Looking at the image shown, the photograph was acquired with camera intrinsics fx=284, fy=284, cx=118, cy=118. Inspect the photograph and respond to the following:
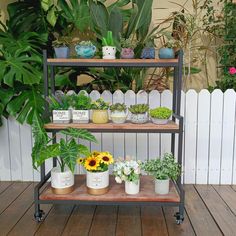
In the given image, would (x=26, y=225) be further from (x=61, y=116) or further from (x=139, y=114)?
(x=139, y=114)

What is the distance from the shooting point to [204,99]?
2.63 m

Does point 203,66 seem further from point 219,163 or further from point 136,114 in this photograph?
point 136,114

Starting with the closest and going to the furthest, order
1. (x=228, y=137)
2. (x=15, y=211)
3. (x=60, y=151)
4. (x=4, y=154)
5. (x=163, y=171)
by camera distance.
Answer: (x=60, y=151) → (x=163, y=171) → (x=15, y=211) → (x=228, y=137) → (x=4, y=154)

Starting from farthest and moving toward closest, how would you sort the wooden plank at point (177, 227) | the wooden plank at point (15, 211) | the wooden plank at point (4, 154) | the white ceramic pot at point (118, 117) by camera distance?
the wooden plank at point (4, 154) < the white ceramic pot at point (118, 117) < the wooden plank at point (15, 211) < the wooden plank at point (177, 227)

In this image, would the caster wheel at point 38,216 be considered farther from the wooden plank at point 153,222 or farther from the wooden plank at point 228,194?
the wooden plank at point 228,194

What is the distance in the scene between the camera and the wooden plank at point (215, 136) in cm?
262

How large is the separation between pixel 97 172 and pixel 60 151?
31 centimetres

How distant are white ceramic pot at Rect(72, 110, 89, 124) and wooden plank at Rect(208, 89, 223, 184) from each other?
1240mm

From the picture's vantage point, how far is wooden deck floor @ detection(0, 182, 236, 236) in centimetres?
190

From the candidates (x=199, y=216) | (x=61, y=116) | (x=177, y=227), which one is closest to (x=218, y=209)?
(x=199, y=216)

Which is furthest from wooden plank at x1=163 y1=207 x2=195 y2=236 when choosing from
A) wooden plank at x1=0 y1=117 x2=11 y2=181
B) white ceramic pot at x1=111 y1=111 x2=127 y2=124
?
wooden plank at x1=0 y1=117 x2=11 y2=181

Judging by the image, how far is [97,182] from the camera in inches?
80.4

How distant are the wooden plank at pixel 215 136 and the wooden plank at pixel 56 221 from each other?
4.54 feet

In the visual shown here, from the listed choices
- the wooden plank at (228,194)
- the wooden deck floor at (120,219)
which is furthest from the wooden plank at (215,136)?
the wooden deck floor at (120,219)
